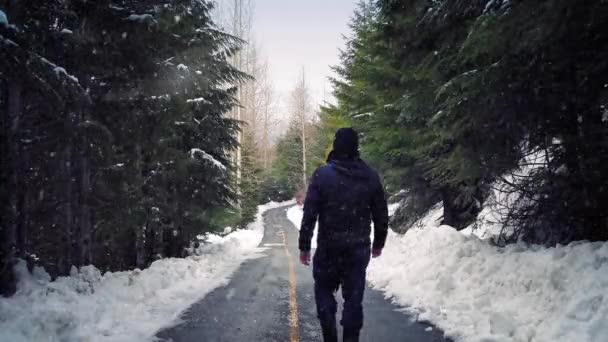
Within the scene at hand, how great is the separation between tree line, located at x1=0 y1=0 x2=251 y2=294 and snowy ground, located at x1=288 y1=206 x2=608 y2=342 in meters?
6.48

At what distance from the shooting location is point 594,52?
6.04 meters

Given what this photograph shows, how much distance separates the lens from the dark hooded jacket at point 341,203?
423 cm

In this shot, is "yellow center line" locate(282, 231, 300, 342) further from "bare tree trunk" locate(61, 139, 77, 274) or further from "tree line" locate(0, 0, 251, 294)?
"bare tree trunk" locate(61, 139, 77, 274)

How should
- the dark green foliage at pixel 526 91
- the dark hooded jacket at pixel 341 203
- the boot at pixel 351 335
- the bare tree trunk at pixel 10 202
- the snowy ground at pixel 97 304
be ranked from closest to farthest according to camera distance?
the dark hooded jacket at pixel 341 203 < the boot at pixel 351 335 < the snowy ground at pixel 97 304 < the dark green foliage at pixel 526 91 < the bare tree trunk at pixel 10 202

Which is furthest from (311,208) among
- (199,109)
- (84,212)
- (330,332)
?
(199,109)

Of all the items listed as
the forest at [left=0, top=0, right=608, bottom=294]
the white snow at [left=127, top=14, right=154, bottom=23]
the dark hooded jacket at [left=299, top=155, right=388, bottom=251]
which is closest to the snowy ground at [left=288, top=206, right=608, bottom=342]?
the forest at [left=0, top=0, right=608, bottom=294]

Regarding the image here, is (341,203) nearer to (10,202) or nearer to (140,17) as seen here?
(10,202)

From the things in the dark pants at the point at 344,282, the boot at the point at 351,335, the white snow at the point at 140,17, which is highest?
the white snow at the point at 140,17

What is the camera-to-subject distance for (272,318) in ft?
23.1

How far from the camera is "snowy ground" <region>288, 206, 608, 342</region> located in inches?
190

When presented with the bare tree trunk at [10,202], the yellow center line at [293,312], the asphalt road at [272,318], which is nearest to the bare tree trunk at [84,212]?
the bare tree trunk at [10,202]

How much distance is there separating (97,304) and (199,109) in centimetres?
813

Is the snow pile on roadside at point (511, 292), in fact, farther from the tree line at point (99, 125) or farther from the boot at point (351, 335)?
the tree line at point (99, 125)

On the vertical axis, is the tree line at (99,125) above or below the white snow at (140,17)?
below
